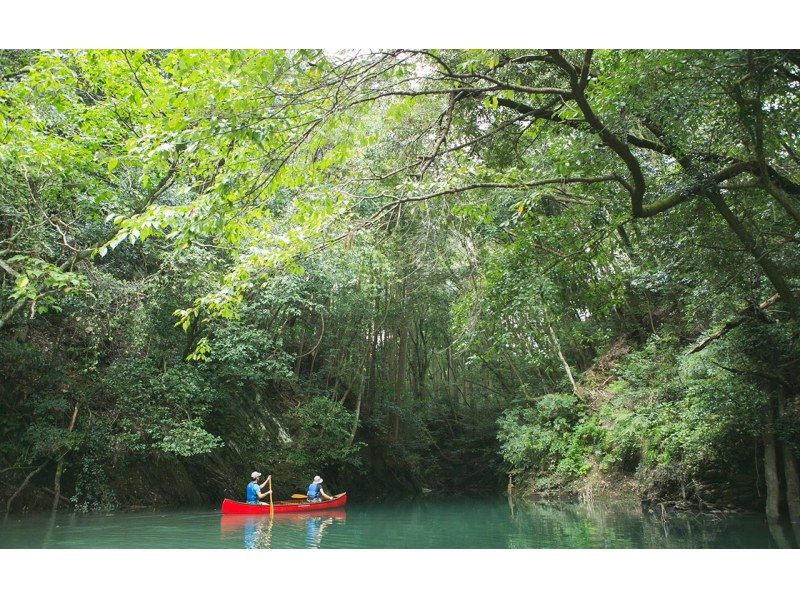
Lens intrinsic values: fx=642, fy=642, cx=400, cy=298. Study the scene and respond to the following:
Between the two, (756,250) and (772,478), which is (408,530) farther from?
(756,250)

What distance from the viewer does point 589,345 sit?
1479 cm

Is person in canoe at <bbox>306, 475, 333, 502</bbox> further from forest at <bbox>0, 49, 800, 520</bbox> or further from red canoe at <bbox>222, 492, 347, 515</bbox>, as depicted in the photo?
forest at <bbox>0, 49, 800, 520</bbox>

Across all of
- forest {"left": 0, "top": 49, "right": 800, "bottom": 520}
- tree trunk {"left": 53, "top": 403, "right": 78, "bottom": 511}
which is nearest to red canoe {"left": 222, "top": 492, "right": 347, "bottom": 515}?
forest {"left": 0, "top": 49, "right": 800, "bottom": 520}

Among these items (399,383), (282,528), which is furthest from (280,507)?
(399,383)

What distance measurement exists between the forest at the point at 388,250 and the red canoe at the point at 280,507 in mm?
1171

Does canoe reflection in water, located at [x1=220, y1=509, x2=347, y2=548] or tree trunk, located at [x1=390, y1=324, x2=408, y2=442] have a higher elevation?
tree trunk, located at [x1=390, y1=324, x2=408, y2=442]

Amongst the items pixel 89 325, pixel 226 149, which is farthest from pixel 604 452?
pixel 226 149

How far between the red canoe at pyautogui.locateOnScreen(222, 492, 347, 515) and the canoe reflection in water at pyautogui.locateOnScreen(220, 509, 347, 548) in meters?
0.09

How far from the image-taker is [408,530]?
9.41 m

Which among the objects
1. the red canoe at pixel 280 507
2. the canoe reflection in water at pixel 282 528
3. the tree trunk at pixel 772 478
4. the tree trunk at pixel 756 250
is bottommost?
the canoe reflection in water at pixel 282 528

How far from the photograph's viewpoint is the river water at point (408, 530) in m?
7.04

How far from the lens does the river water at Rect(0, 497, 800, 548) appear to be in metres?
7.04

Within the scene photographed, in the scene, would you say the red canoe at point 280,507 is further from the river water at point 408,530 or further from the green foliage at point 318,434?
the green foliage at point 318,434

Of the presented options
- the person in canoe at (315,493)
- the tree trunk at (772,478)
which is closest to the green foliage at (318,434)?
the person in canoe at (315,493)
